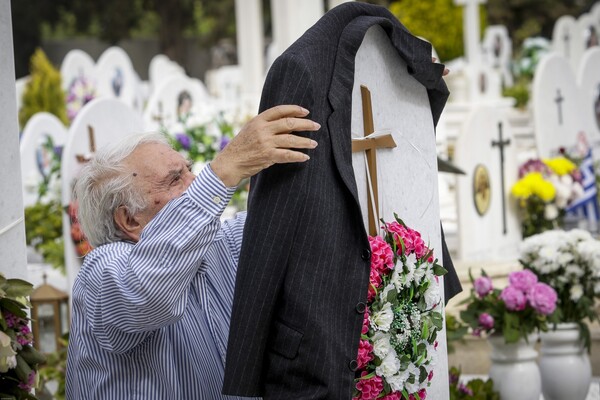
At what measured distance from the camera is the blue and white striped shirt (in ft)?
6.70

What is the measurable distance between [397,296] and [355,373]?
191mm

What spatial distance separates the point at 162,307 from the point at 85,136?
9.16 ft

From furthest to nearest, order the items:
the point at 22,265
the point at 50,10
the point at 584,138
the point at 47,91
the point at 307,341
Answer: the point at 50,10
the point at 47,91
the point at 584,138
the point at 22,265
the point at 307,341

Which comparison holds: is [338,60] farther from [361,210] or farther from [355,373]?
[355,373]

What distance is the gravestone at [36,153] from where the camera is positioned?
6.57 metres

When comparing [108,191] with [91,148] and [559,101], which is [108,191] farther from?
[559,101]

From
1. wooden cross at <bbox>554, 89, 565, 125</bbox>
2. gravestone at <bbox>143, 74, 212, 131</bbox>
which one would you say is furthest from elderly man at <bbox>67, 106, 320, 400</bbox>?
gravestone at <bbox>143, 74, 212, 131</bbox>

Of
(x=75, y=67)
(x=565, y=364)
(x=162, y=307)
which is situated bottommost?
(x=565, y=364)

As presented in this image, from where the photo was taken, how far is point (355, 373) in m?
2.07

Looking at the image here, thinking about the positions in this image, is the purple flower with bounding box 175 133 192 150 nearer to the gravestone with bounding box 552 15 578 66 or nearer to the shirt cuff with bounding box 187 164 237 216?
the shirt cuff with bounding box 187 164 237 216

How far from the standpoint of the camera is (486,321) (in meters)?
3.81

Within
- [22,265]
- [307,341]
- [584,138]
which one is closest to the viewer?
[307,341]

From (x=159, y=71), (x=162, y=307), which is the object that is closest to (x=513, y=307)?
(x=162, y=307)

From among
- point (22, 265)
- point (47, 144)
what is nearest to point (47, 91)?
point (47, 144)
